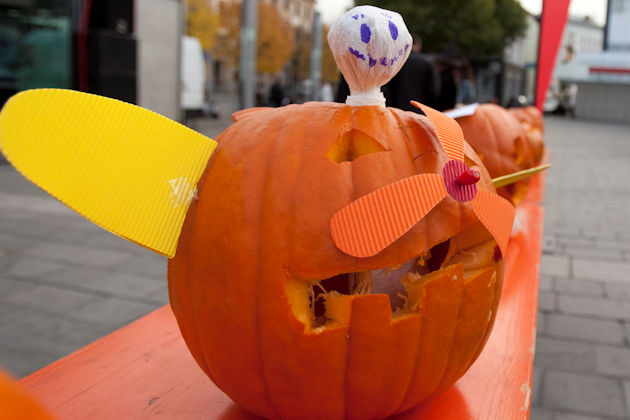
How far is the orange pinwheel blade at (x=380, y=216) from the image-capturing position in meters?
1.03

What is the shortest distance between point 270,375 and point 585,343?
97.5 inches

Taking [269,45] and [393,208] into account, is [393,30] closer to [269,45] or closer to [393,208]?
[393,208]

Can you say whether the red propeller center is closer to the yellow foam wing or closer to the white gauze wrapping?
the white gauze wrapping

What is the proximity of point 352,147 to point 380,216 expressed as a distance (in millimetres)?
251

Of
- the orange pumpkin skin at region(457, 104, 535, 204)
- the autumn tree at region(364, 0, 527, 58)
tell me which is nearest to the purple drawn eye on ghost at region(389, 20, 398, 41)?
the orange pumpkin skin at region(457, 104, 535, 204)

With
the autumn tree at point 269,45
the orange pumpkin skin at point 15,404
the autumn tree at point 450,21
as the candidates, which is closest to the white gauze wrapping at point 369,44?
the orange pumpkin skin at point 15,404

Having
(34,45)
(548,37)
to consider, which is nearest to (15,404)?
(548,37)

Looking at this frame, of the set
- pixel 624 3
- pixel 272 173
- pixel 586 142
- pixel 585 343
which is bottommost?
pixel 586 142

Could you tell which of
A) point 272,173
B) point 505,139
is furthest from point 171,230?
point 505,139

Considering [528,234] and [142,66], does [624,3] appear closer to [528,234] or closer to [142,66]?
[142,66]

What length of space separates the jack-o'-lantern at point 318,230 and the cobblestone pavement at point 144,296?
5.05 feet

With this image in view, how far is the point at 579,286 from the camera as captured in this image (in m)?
3.99

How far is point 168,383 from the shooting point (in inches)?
56.3

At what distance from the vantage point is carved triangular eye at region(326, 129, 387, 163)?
3.92ft
